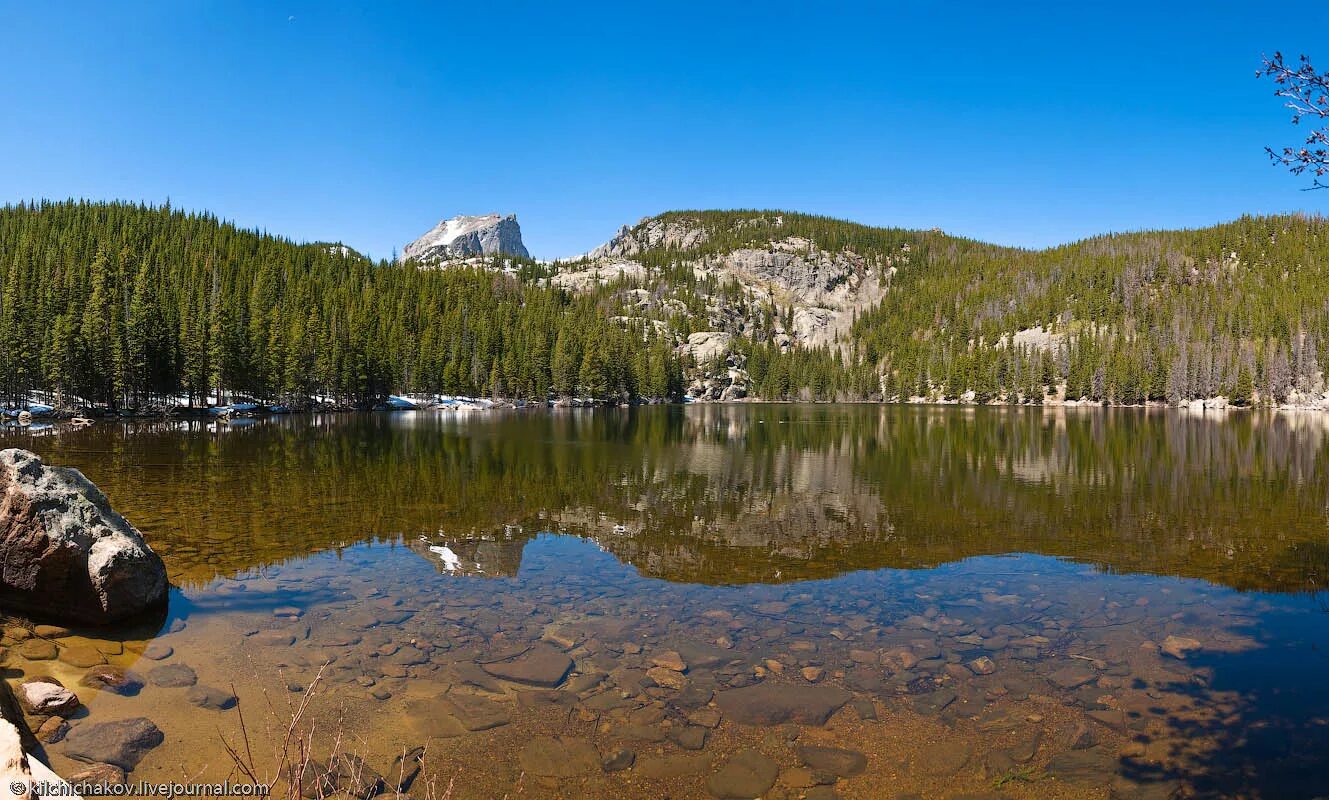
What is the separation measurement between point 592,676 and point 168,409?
9259 centimetres

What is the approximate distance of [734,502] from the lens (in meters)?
26.7

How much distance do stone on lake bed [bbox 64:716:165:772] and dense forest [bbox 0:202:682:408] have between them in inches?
3309

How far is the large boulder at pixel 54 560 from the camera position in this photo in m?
11.5

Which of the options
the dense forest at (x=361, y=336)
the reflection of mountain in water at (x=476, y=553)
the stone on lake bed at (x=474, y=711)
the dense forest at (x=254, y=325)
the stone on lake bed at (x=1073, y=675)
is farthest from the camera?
the dense forest at (x=361, y=336)

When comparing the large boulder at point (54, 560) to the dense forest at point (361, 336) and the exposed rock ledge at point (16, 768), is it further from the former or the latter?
the dense forest at point (361, 336)

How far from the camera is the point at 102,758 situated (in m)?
7.36

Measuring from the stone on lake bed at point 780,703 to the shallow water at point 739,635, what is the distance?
0.19ft

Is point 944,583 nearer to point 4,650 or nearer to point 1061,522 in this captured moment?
point 1061,522

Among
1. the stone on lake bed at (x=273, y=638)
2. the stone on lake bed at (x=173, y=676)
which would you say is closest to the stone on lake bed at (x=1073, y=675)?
the stone on lake bed at (x=273, y=638)

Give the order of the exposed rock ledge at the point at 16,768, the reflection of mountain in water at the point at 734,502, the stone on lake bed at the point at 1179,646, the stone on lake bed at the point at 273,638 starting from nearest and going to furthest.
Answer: the exposed rock ledge at the point at 16,768 < the stone on lake bed at the point at 273,638 < the stone on lake bed at the point at 1179,646 < the reflection of mountain in water at the point at 734,502

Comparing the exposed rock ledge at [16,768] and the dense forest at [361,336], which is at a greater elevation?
the dense forest at [361,336]

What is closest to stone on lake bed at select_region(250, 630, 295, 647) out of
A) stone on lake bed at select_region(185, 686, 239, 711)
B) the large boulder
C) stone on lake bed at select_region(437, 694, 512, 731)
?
stone on lake bed at select_region(185, 686, 239, 711)

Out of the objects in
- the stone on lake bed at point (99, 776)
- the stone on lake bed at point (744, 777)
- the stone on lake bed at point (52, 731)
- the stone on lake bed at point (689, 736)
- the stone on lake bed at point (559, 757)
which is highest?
the stone on lake bed at point (52, 731)

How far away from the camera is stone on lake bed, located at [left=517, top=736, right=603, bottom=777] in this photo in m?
7.78
